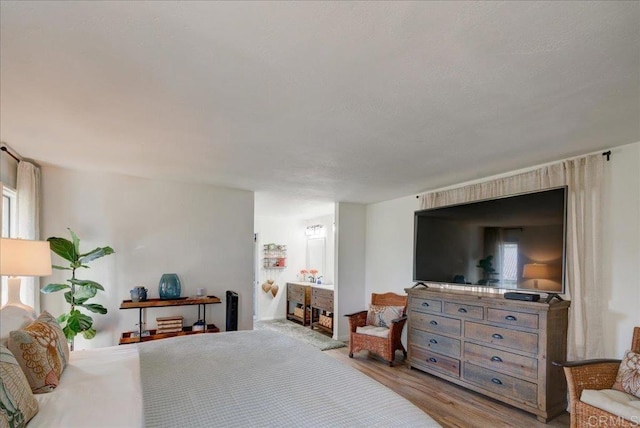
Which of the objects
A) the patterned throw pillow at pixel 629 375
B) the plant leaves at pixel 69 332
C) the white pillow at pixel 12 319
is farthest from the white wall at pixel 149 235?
the patterned throw pillow at pixel 629 375

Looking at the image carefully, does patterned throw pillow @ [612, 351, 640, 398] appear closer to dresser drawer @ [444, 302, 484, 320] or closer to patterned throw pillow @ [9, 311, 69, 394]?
dresser drawer @ [444, 302, 484, 320]

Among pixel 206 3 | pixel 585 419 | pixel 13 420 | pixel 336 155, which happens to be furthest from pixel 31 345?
pixel 585 419

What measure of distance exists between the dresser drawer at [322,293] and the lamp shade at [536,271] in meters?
3.44

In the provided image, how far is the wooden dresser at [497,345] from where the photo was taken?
2.95 meters

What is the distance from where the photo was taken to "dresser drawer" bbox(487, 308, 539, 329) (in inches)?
119

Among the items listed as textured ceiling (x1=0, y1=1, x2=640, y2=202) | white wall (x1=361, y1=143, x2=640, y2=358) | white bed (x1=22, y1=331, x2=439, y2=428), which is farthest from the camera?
white wall (x1=361, y1=143, x2=640, y2=358)

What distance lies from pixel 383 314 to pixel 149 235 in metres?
3.38

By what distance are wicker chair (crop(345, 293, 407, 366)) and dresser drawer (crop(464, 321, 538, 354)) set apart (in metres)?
1.10

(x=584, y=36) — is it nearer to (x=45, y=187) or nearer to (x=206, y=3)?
(x=206, y=3)

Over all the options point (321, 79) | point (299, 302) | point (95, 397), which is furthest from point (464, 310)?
point (299, 302)

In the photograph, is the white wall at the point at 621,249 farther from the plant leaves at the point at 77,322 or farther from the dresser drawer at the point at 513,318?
the plant leaves at the point at 77,322

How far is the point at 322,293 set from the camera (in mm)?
6348

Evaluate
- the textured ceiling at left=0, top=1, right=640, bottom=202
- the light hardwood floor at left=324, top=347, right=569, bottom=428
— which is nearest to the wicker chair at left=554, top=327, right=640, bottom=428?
the light hardwood floor at left=324, top=347, right=569, bottom=428

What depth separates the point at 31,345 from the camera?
1.65 metres
